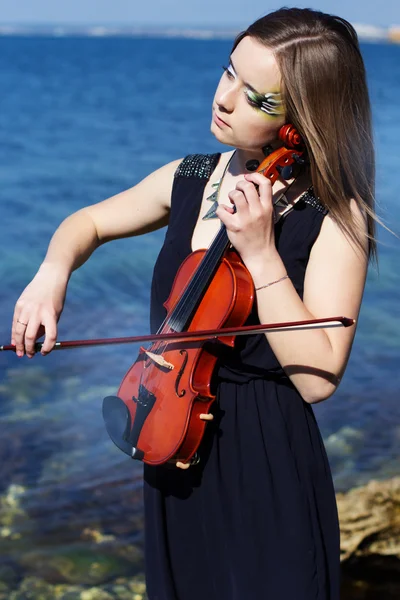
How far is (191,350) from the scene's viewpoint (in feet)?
5.89

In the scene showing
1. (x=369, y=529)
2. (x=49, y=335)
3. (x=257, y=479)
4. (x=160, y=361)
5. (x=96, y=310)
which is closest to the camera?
(x=49, y=335)

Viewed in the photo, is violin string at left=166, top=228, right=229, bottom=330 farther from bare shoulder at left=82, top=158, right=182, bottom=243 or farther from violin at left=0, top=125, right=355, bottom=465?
bare shoulder at left=82, top=158, right=182, bottom=243

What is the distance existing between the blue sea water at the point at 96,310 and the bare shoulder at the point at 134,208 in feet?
1.57

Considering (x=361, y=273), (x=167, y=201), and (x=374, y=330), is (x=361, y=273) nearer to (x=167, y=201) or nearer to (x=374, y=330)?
(x=167, y=201)

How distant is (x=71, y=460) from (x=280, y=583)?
2.33 meters

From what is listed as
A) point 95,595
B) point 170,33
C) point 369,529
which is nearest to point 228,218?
point 369,529

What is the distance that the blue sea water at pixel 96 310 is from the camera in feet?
13.5

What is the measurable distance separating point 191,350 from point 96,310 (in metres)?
4.26

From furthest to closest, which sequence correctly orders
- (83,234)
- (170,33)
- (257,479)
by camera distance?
1. (170,33)
2. (83,234)
3. (257,479)

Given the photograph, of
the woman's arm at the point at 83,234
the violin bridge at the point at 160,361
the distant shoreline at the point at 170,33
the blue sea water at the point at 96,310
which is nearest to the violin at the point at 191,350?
the violin bridge at the point at 160,361

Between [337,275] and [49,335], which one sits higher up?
[337,275]

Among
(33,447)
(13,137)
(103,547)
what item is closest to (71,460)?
(33,447)

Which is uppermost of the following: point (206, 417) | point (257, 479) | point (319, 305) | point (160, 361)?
point (319, 305)

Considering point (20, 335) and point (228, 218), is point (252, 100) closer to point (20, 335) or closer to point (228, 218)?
point (228, 218)
